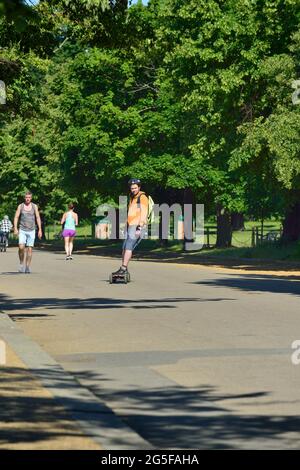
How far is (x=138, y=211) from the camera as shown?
24.9m

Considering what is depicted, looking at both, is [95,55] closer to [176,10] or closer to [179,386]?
[176,10]

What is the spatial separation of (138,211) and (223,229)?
3218cm

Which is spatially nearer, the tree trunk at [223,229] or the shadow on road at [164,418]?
the shadow on road at [164,418]

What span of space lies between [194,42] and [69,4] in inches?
948

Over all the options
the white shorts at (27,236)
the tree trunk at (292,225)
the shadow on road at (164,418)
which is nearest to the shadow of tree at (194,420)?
the shadow on road at (164,418)

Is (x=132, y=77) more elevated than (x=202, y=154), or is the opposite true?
(x=132, y=77)

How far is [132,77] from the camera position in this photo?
55219mm

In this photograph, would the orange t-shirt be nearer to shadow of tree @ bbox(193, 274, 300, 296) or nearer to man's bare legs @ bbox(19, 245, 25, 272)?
shadow of tree @ bbox(193, 274, 300, 296)

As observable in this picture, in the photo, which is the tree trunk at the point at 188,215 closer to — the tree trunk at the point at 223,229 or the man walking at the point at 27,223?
the tree trunk at the point at 223,229

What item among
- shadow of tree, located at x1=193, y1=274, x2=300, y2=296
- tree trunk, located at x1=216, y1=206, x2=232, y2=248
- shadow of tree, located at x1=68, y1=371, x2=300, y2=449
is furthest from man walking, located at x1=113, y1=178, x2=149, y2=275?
tree trunk, located at x1=216, y1=206, x2=232, y2=248

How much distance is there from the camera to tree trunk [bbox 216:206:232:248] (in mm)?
55812

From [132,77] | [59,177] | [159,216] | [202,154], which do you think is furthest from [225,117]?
[59,177]

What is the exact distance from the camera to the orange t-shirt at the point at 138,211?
81.6 feet

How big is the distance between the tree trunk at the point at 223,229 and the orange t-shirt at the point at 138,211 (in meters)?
30.5
